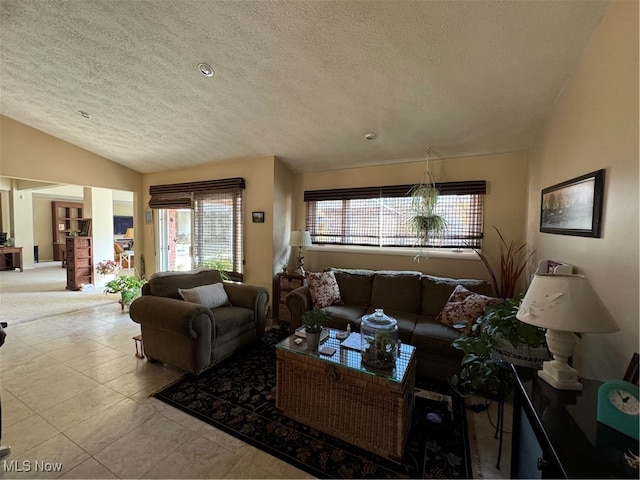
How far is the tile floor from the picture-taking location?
154cm

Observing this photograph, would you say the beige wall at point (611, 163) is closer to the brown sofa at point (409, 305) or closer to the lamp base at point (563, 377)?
the lamp base at point (563, 377)

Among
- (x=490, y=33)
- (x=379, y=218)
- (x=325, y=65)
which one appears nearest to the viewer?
(x=490, y=33)

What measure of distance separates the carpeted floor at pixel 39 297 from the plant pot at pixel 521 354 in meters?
5.71

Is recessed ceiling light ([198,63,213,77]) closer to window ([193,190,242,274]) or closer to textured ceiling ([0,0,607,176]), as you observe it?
textured ceiling ([0,0,607,176])

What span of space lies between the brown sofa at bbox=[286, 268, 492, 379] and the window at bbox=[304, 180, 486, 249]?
582mm

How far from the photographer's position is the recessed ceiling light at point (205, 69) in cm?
221

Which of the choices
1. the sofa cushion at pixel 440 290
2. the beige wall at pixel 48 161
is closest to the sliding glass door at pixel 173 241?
the beige wall at pixel 48 161

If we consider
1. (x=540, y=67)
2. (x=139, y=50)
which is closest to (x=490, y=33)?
(x=540, y=67)

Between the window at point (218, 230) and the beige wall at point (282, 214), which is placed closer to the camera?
the beige wall at point (282, 214)

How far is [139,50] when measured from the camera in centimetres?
217

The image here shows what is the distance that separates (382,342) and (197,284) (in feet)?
7.47

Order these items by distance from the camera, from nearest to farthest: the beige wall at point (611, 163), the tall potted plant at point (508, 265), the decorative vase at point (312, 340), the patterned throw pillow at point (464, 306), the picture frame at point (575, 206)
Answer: the beige wall at point (611, 163) < the picture frame at point (575, 206) < the decorative vase at point (312, 340) < the patterned throw pillow at point (464, 306) < the tall potted plant at point (508, 265)

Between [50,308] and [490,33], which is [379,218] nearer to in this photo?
[490,33]

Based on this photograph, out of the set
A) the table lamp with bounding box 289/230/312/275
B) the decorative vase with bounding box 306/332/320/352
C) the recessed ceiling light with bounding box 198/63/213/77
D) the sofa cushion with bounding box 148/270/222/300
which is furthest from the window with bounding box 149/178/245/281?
the decorative vase with bounding box 306/332/320/352
